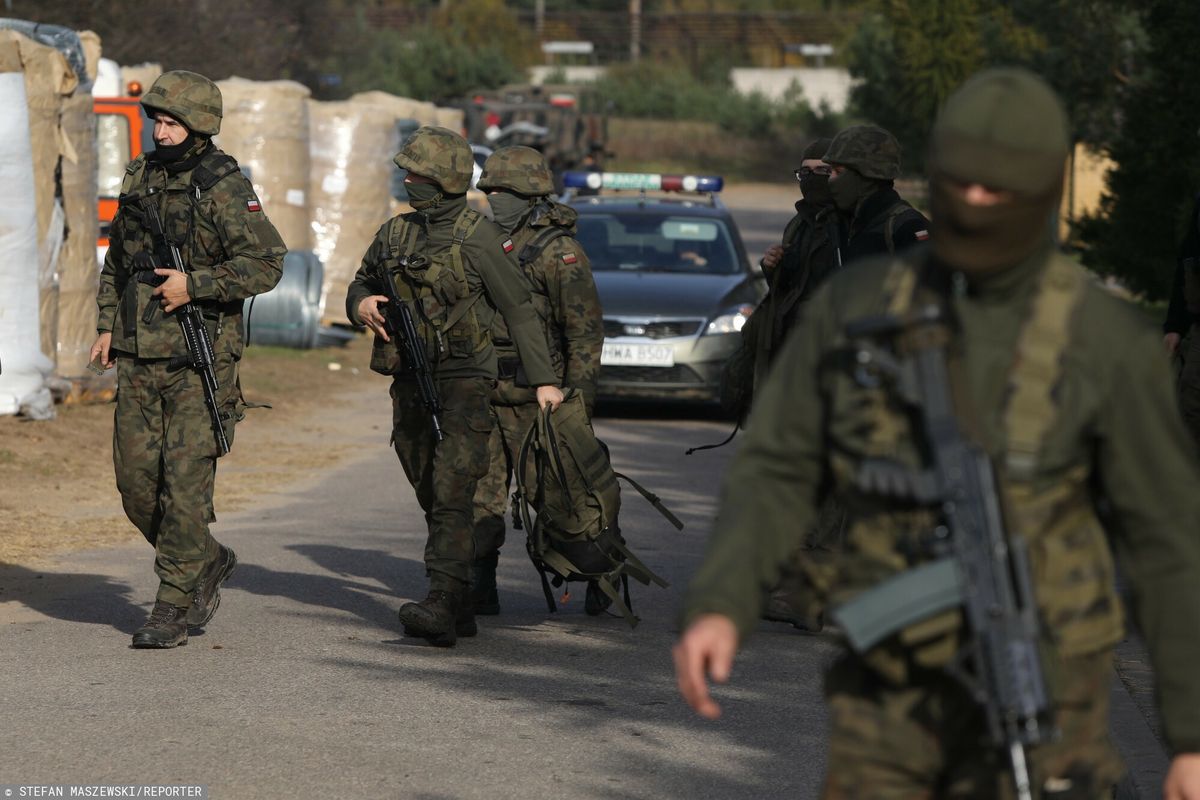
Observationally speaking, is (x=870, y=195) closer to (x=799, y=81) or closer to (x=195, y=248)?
(x=195, y=248)

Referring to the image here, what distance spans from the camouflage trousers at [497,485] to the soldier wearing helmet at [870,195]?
4.81 ft

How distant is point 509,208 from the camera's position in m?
7.98

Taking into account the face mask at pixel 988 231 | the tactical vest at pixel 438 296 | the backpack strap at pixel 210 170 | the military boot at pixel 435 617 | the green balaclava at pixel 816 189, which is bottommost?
the military boot at pixel 435 617

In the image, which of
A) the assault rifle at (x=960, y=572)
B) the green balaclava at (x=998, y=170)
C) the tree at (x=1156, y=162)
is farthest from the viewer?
the tree at (x=1156, y=162)

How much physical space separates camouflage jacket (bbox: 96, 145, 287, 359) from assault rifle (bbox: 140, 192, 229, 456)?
0.03 m

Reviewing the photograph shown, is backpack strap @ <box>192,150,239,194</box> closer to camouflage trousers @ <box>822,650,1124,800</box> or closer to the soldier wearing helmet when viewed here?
the soldier wearing helmet

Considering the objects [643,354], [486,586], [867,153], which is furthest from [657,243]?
[867,153]

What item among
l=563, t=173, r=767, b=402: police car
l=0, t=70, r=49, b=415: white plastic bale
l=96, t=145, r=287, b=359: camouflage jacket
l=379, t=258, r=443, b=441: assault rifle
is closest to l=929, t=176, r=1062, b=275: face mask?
l=379, t=258, r=443, b=441: assault rifle

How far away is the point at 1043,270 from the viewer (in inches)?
120

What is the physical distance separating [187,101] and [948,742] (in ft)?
15.8

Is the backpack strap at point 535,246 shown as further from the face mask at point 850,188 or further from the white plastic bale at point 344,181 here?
the white plastic bale at point 344,181

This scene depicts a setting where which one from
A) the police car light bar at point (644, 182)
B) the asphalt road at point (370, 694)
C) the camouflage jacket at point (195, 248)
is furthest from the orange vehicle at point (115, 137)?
the camouflage jacket at point (195, 248)

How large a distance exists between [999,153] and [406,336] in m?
4.48

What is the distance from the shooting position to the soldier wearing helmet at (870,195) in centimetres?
745
